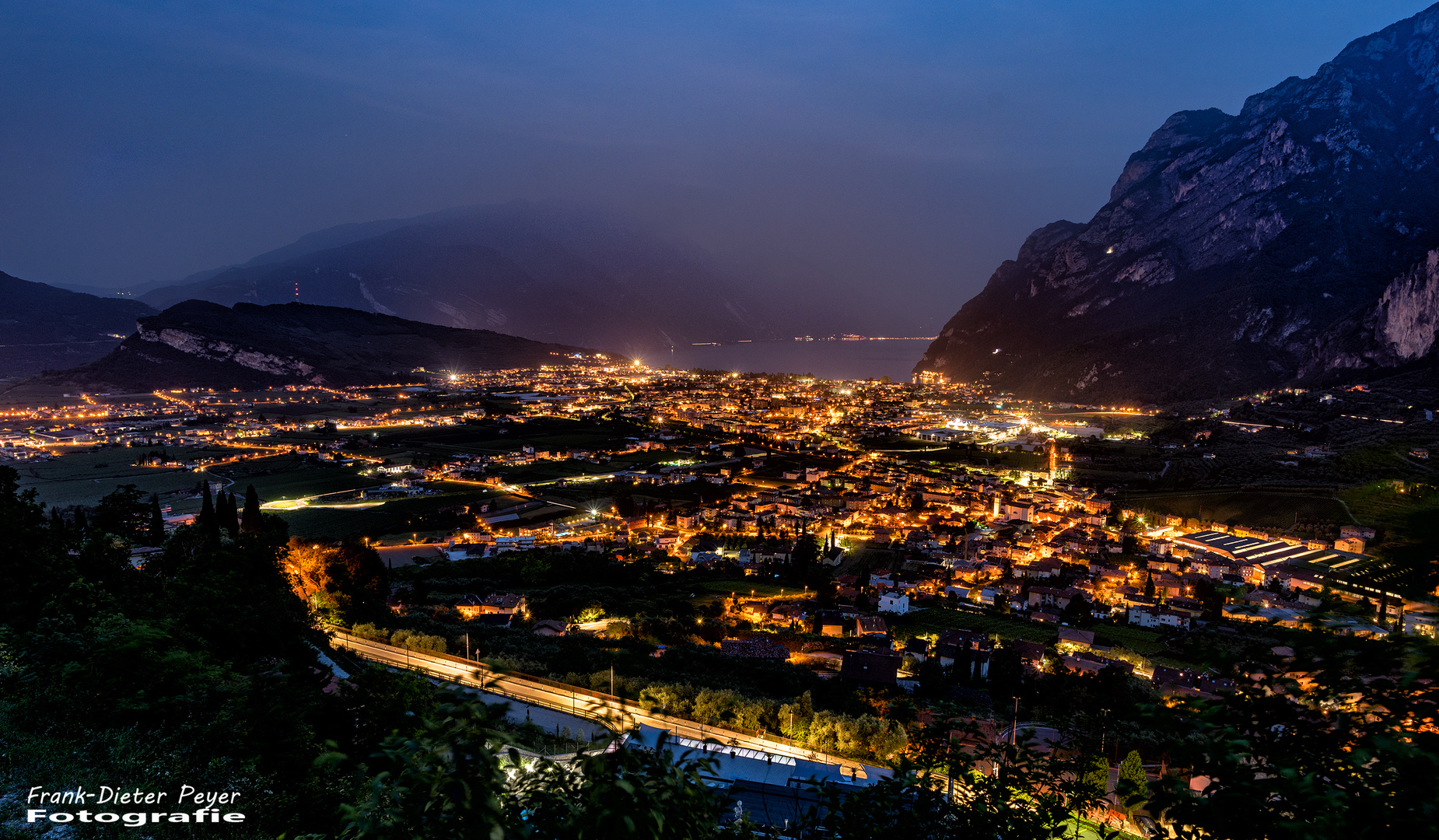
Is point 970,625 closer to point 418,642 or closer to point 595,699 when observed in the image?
point 595,699

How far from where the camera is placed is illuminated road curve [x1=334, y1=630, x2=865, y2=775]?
9922mm

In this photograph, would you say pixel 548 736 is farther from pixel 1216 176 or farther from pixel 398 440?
pixel 1216 176

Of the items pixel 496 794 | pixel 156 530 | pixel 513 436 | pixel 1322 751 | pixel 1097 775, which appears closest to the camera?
pixel 496 794

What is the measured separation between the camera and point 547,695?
1134 cm

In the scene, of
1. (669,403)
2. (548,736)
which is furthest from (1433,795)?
(669,403)

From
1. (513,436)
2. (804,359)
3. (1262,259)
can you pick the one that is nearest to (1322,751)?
(513,436)

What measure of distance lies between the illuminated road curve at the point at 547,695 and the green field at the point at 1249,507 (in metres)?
29.1

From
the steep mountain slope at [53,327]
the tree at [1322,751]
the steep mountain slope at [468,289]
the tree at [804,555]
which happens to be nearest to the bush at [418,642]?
the tree at [804,555]

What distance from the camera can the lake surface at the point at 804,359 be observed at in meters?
117

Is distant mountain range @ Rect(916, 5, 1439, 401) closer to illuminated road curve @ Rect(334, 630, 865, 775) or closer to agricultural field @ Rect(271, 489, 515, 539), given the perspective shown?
illuminated road curve @ Rect(334, 630, 865, 775)

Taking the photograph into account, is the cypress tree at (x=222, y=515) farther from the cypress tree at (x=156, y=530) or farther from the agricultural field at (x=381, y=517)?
the agricultural field at (x=381, y=517)

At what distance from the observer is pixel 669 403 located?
69812 mm

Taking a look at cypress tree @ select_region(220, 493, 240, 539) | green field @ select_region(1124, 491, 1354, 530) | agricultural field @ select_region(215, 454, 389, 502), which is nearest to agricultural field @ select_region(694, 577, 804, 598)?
cypress tree @ select_region(220, 493, 240, 539)

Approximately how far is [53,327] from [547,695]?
116 m
